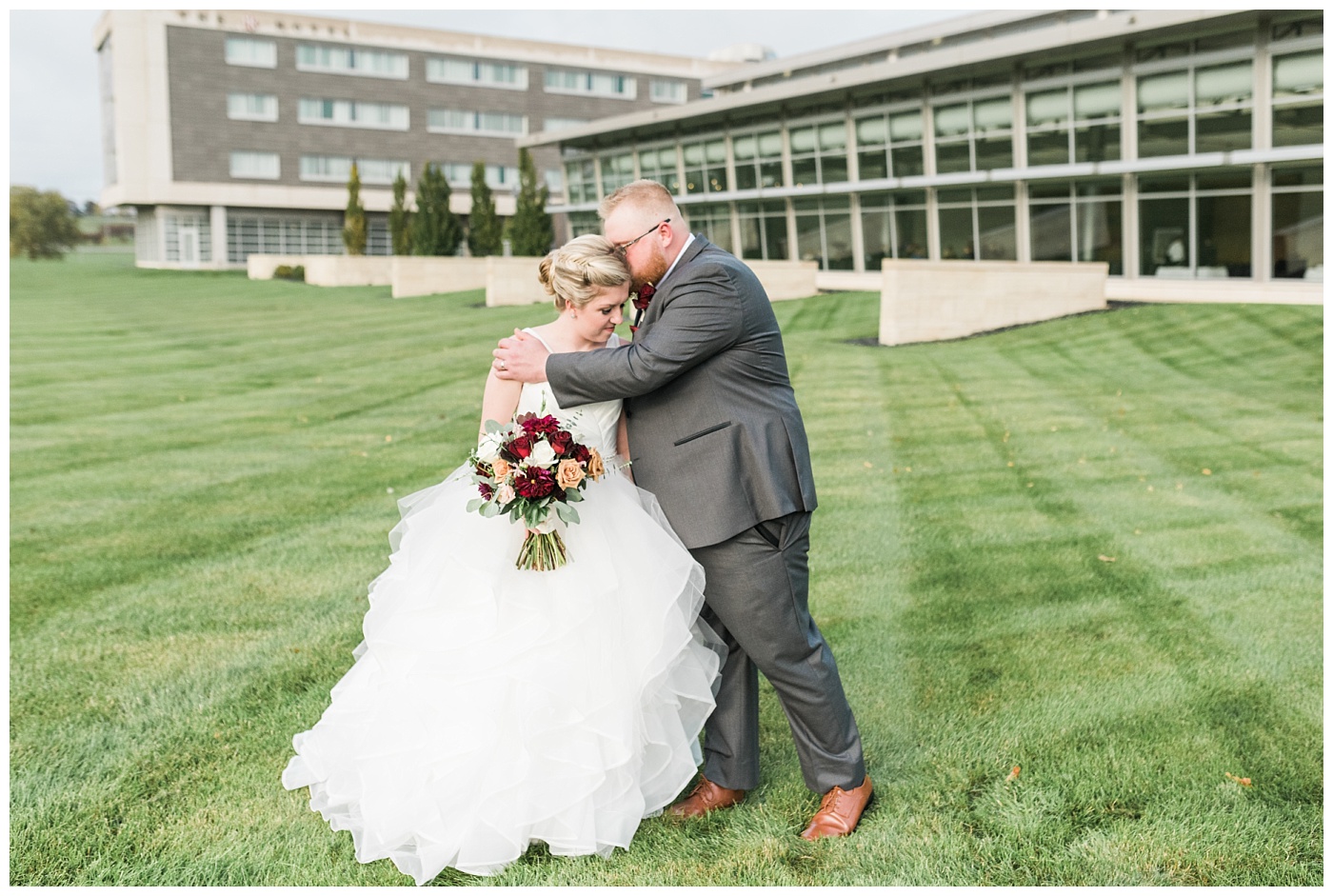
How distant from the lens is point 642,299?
162 inches

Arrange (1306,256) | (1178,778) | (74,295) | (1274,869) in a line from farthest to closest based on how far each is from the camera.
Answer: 1. (74,295)
2. (1306,256)
3. (1178,778)
4. (1274,869)

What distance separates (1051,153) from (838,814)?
32107 mm

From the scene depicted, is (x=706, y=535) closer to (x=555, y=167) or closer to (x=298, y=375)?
(x=298, y=375)

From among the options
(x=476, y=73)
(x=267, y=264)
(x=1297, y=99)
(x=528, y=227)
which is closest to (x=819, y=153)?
(x=528, y=227)

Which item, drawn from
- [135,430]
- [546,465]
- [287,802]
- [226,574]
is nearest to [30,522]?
[226,574]

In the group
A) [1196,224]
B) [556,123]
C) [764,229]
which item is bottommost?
[1196,224]

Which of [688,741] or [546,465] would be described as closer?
[546,465]

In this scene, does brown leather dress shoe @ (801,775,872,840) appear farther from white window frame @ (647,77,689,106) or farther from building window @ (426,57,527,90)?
white window frame @ (647,77,689,106)

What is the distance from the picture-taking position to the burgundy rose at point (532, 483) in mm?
3729

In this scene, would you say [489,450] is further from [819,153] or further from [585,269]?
[819,153]

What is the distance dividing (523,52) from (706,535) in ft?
229

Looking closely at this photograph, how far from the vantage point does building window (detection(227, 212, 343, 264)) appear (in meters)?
61.2

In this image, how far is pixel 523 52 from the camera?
2680 inches

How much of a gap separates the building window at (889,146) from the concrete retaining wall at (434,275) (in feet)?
40.7
